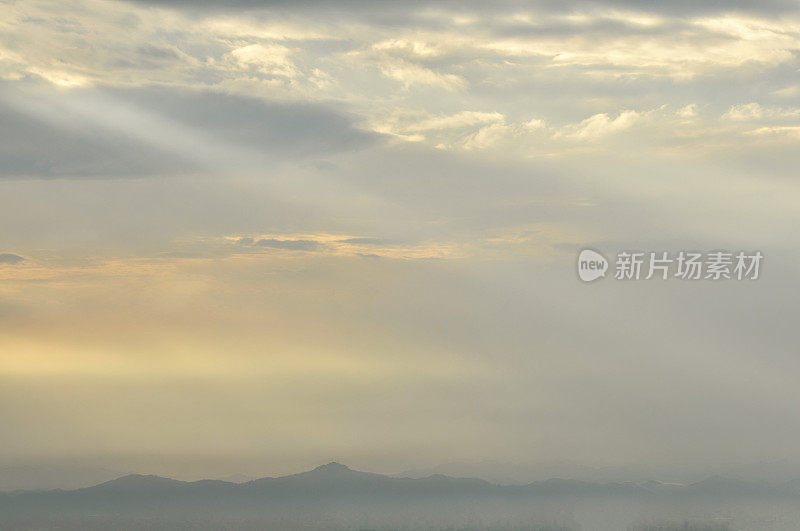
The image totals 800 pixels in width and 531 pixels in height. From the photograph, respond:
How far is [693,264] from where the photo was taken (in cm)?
6331

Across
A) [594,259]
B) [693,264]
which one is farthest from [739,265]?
[594,259]

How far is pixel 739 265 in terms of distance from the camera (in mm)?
63406

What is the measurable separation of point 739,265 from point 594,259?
10.7 meters

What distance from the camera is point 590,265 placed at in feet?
215

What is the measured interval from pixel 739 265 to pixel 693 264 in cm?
353

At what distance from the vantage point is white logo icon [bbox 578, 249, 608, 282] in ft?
212

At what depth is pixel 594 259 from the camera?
66.1 m

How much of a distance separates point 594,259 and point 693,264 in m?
7.41

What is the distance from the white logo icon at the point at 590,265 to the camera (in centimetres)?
6475

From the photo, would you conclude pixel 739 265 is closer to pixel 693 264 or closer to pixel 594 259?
pixel 693 264
